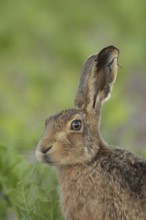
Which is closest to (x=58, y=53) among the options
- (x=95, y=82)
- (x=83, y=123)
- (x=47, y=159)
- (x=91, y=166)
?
(x=95, y=82)

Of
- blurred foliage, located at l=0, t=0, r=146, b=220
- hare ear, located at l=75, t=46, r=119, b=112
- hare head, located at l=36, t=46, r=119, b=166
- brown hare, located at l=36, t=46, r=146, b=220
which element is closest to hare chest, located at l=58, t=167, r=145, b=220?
brown hare, located at l=36, t=46, r=146, b=220

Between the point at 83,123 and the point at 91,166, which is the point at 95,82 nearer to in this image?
the point at 83,123

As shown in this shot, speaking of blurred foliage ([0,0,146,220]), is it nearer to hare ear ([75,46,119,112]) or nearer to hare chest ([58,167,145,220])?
hare ear ([75,46,119,112])

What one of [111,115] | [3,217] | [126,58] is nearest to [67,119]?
[3,217]

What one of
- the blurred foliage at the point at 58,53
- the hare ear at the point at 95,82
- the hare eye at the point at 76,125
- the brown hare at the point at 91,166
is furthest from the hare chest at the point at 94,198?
the blurred foliage at the point at 58,53

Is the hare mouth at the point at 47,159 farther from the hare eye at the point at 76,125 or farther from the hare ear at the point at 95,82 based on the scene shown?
the hare ear at the point at 95,82

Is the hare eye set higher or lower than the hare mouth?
higher

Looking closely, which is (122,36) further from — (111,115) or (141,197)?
(141,197)
